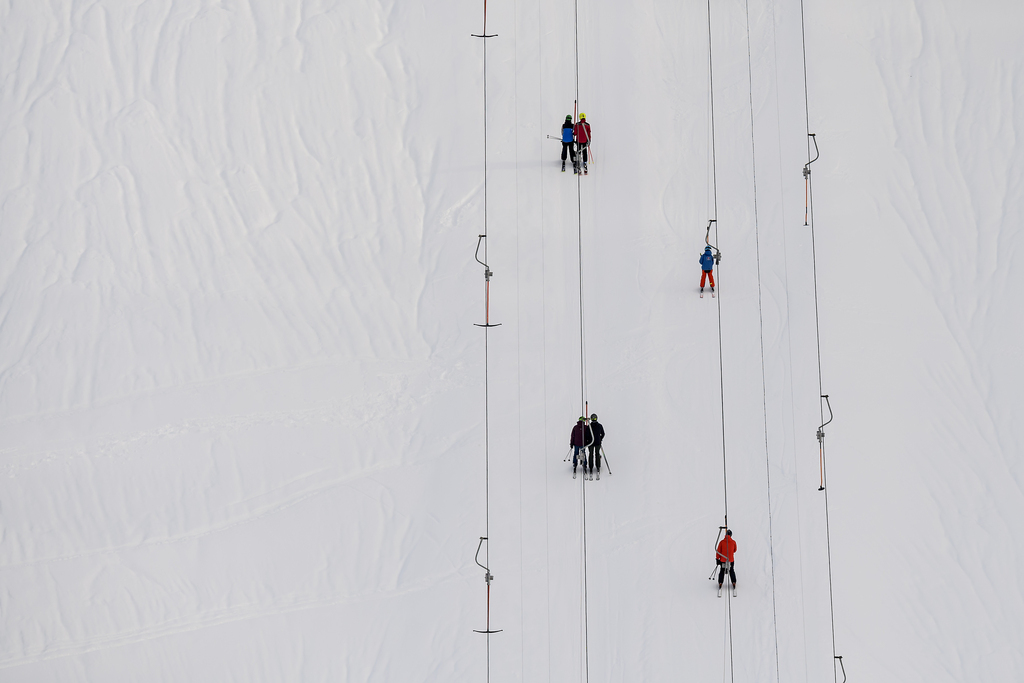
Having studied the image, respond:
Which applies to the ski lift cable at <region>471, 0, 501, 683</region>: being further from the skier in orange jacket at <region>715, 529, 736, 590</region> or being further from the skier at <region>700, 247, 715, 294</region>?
the skier at <region>700, 247, 715, 294</region>

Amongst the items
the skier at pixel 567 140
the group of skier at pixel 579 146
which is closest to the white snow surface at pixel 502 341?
the group of skier at pixel 579 146

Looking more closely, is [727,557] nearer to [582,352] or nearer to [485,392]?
[582,352]

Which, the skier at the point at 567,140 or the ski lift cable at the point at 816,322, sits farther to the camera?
the skier at the point at 567,140

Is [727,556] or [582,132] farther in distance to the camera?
[582,132]

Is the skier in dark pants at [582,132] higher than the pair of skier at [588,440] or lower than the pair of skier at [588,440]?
higher

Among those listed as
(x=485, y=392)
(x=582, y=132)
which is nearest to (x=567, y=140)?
(x=582, y=132)

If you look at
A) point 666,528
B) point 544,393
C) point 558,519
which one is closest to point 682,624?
point 666,528

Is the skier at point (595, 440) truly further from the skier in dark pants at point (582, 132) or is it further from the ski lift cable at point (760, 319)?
the skier in dark pants at point (582, 132)
